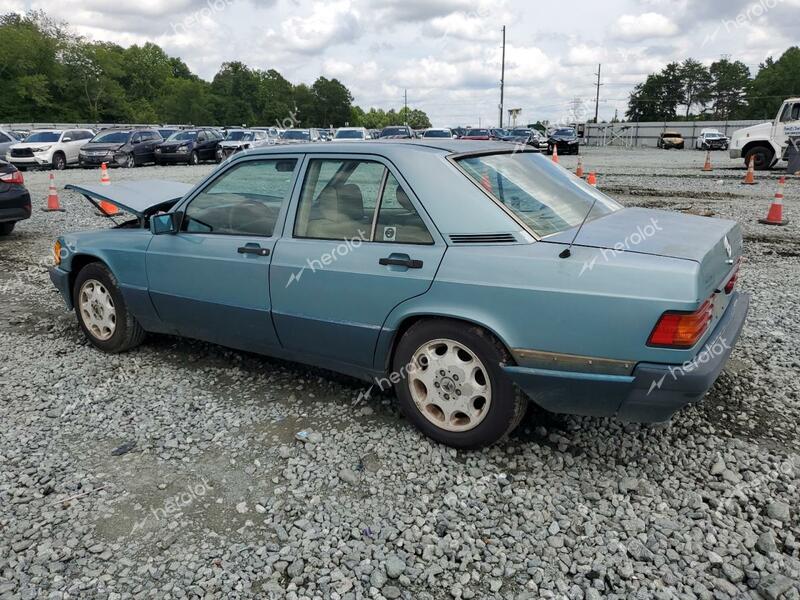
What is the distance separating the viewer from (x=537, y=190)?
340cm

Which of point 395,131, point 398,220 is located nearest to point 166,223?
point 398,220

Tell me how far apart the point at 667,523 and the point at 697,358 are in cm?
74

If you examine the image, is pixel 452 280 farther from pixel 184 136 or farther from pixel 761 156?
pixel 184 136

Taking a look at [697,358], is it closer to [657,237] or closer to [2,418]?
[657,237]

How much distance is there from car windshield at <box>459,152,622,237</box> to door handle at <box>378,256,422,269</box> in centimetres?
53

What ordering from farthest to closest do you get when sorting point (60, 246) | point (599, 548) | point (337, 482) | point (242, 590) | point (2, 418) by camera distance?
point (60, 246) < point (2, 418) < point (337, 482) < point (599, 548) < point (242, 590)

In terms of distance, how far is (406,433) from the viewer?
3.45 meters

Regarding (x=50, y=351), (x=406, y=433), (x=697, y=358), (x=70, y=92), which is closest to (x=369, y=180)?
(x=406, y=433)

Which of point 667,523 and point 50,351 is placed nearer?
point 667,523

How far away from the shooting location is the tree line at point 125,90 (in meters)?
61.5

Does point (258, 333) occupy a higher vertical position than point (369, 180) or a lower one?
lower

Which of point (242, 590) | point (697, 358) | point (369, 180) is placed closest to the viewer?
point (242, 590)

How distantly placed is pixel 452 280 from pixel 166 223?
2152 mm

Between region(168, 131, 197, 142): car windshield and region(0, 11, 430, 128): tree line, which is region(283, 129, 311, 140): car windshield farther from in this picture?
region(0, 11, 430, 128): tree line
